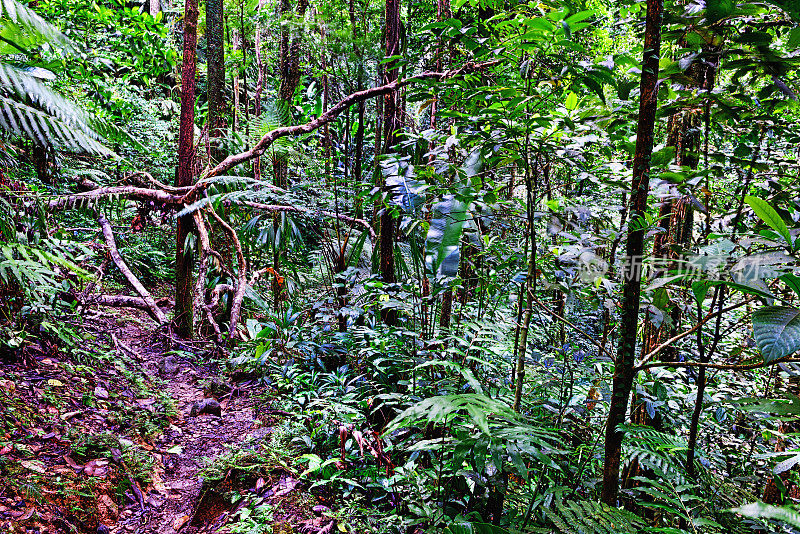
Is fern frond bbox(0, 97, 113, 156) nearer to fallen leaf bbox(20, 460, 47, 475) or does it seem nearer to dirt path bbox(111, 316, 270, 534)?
fallen leaf bbox(20, 460, 47, 475)

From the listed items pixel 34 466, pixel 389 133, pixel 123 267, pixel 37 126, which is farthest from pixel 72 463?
pixel 389 133

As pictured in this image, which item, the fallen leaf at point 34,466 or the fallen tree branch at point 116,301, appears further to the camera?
the fallen tree branch at point 116,301

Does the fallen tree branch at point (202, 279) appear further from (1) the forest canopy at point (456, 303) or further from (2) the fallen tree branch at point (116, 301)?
(2) the fallen tree branch at point (116, 301)

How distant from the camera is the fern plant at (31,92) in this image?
1815 mm

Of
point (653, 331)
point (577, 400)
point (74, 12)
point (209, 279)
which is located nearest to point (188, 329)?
point (209, 279)

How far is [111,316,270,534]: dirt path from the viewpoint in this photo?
214 cm

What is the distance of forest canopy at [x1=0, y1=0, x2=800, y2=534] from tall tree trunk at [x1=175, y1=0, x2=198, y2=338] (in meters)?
0.02

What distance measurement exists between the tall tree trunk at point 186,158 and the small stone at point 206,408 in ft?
4.03

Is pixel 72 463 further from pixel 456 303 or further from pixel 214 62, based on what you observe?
pixel 214 62

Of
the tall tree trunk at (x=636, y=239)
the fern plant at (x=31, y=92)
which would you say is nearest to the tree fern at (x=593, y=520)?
the tall tree trunk at (x=636, y=239)

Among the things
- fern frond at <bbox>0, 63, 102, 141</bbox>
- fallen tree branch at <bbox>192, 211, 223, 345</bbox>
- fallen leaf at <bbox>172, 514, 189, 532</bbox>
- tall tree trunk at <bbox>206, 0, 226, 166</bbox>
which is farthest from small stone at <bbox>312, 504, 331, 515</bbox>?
tall tree trunk at <bbox>206, 0, 226, 166</bbox>

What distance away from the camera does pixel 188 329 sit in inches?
167

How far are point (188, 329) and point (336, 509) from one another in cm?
277

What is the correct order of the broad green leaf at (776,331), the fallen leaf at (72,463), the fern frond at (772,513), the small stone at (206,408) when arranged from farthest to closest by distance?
the small stone at (206,408), the fallen leaf at (72,463), the broad green leaf at (776,331), the fern frond at (772,513)
